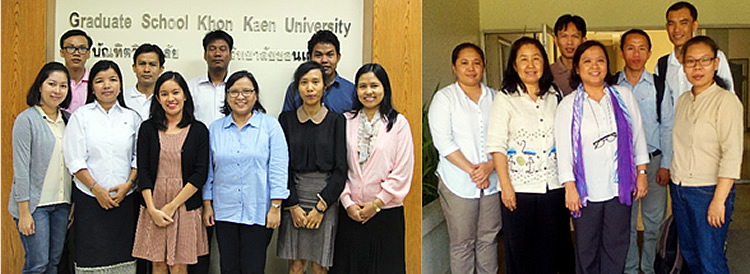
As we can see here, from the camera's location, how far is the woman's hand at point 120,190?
11.0 ft

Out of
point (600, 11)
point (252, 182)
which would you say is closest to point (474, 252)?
point (252, 182)

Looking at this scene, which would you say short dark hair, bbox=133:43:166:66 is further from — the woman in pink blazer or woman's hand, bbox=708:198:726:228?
woman's hand, bbox=708:198:726:228

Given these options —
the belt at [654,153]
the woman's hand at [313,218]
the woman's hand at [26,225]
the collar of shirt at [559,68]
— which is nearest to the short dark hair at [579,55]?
the collar of shirt at [559,68]

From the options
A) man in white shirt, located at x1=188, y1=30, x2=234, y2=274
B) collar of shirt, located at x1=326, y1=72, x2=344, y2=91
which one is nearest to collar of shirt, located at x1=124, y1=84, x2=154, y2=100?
man in white shirt, located at x1=188, y1=30, x2=234, y2=274

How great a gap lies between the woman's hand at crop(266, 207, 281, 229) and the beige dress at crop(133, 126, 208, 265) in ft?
1.21

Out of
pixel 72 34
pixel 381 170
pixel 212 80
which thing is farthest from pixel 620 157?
pixel 72 34

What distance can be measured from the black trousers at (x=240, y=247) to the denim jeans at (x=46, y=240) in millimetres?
884

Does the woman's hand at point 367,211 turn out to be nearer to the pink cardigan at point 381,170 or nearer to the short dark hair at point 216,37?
the pink cardigan at point 381,170

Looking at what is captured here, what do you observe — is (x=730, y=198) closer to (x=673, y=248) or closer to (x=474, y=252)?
(x=673, y=248)

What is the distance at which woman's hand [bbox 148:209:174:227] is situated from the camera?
127 inches

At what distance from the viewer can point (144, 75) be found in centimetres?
362

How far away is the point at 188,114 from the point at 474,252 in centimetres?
177

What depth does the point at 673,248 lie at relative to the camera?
12.2ft

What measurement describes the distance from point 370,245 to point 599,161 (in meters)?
1.27
